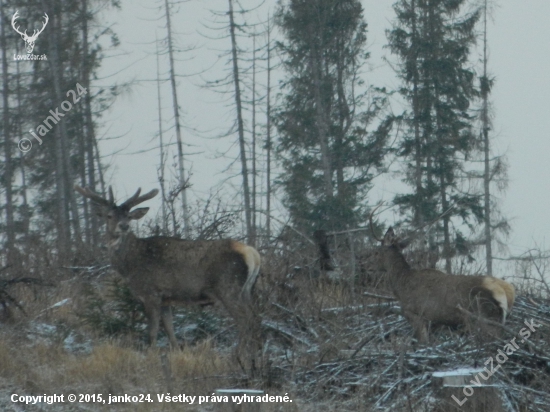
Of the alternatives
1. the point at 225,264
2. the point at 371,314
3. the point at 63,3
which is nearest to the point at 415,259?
the point at 371,314

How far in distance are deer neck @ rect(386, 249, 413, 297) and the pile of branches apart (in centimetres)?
104

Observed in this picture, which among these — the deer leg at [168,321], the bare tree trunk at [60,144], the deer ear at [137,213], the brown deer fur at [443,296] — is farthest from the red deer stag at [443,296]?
the bare tree trunk at [60,144]

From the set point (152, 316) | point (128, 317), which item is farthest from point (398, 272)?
point (128, 317)

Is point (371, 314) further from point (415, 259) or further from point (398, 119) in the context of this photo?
point (398, 119)

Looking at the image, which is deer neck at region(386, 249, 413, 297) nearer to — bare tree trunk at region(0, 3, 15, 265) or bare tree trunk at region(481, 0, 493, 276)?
bare tree trunk at region(0, 3, 15, 265)

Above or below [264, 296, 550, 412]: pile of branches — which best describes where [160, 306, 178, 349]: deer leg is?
above

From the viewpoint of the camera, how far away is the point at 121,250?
37.6 feet

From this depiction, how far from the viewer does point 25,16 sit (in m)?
27.2

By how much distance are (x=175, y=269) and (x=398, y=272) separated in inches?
108

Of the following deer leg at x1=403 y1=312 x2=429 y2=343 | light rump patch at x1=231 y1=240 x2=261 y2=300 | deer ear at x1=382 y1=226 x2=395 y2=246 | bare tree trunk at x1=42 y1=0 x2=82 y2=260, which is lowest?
deer leg at x1=403 y1=312 x2=429 y2=343

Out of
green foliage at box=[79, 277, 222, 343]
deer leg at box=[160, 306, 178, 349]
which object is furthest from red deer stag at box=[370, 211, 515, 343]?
deer leg at box=[160, 306, 178, 349]

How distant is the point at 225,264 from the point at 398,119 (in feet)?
74.0

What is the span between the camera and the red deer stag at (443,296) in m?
9.66

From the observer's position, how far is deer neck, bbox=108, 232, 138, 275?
11.4 meters
